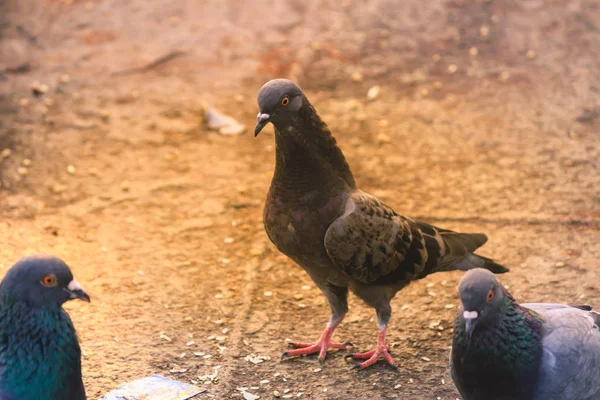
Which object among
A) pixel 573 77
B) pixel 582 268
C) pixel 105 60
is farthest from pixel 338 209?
pixel 105 60

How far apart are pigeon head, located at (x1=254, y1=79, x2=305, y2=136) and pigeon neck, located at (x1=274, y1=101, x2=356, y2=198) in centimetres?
4

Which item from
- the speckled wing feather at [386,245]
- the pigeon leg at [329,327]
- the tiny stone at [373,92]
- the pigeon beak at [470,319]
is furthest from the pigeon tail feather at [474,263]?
the tiny stone at [373,92]

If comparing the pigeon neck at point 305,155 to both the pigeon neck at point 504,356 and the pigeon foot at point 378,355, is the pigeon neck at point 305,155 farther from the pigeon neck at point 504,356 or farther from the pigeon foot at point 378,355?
the pigeon neck at point 504,356

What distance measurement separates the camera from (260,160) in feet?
22.2

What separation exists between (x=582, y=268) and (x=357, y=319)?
148 cm

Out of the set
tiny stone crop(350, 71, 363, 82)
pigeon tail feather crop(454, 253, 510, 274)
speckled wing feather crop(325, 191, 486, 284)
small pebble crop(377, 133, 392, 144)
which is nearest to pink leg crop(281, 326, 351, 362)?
speckled wing feather crop(325, 191, 486, 284)

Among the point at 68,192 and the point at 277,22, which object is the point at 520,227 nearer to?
the point at 68,192

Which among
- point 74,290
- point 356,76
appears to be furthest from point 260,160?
point 74,290

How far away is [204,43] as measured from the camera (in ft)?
29.2

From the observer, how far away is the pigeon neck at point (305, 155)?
13.4 ft

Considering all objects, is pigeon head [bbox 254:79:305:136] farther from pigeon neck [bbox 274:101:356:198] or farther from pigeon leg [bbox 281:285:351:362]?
pigeon leg [bbox 281:285:351:362]

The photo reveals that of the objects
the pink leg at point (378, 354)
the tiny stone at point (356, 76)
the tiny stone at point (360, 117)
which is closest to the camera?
the pink leg at point (378, 354)

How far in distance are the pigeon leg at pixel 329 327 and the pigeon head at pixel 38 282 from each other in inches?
63.1

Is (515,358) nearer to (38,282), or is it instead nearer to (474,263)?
(474,263)
